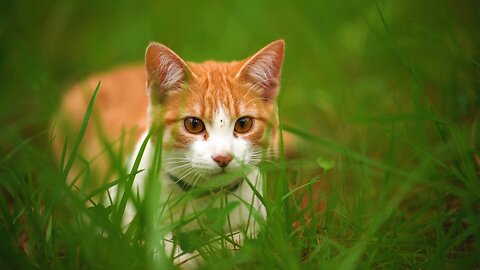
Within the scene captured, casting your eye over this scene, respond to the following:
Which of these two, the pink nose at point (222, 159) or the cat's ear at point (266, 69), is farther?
the cat's ear at point (266, 69)

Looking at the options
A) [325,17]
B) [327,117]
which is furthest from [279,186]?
[325,17]

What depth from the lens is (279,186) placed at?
1.94 meters

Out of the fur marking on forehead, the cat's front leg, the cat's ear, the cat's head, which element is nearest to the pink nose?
the cat's head

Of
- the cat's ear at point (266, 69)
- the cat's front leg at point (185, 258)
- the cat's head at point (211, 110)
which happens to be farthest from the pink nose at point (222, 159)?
the cat's ear at point (266, 69)

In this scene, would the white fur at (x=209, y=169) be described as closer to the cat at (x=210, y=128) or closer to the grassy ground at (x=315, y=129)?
the cat at (x=210, y=128)

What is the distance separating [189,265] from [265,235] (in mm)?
364

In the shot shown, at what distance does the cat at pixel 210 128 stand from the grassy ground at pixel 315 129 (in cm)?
16

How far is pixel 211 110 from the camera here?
81.4 inches

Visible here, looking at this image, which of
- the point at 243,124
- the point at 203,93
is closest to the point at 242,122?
the point at 243,124

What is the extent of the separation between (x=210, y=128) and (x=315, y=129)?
1557mm

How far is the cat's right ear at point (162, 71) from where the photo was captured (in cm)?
206

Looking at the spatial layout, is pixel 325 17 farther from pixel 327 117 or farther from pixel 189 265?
pixel 189 265

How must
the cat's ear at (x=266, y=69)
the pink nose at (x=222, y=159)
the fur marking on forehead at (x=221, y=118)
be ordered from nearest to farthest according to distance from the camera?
1. the pink nose at (x=222, y=159)
2. the fur marking on forehead at (x=221, y=118)
3. the cat's ear at (x=266, y=69)

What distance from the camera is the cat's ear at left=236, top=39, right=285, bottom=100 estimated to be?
84.9 inches
